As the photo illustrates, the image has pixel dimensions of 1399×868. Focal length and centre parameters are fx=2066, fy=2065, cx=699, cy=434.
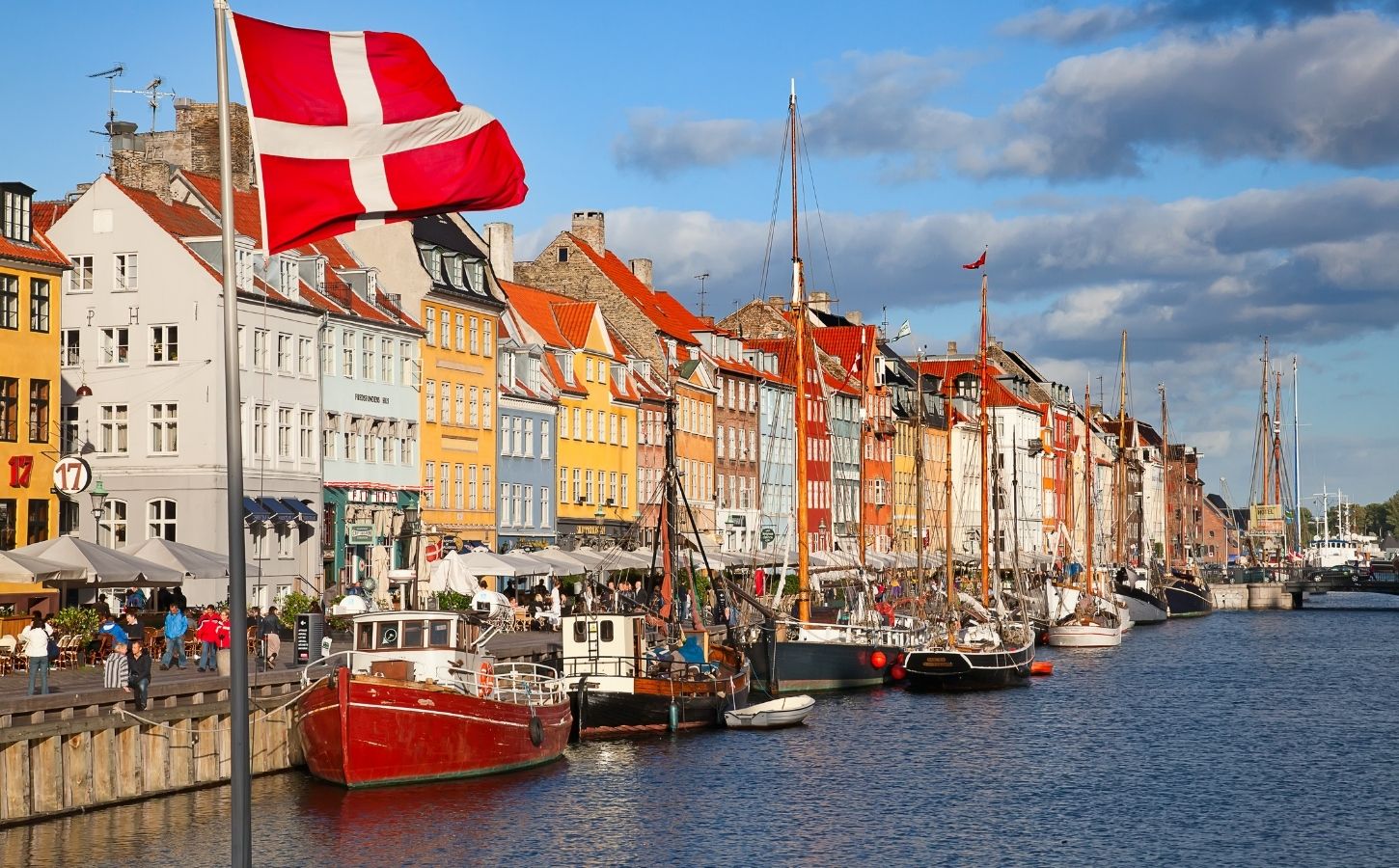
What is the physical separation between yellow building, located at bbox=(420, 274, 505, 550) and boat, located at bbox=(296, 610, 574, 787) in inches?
1464

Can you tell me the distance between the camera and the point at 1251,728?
199 feet

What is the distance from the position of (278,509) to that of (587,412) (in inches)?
1199

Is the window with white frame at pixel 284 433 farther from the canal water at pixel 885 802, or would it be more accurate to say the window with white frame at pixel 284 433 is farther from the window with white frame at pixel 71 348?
the canal water at pixel 885 802

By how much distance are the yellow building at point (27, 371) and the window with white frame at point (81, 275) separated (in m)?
10.5

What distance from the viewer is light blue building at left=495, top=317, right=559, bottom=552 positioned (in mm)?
92250

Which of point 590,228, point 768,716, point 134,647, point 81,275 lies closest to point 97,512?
point 81,275

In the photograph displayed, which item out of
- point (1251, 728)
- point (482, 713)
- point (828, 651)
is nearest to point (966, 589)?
point (828, 651)

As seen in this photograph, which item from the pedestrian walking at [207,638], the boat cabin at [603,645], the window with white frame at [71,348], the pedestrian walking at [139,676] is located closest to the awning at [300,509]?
the window with white frame at [71,348]

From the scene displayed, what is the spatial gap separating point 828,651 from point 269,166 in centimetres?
5514

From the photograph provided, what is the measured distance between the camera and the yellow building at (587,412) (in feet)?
324

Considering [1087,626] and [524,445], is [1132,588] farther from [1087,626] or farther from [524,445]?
[524,445]

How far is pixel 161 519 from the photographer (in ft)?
232

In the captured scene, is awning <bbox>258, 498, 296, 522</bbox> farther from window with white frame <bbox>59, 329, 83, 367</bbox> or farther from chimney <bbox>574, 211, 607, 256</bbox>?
chimney <bbox>574, 211, 607, 256</bbox>

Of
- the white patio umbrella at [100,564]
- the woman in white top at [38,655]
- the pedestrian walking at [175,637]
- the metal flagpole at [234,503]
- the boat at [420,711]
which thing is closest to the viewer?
the metal flagpole at [234,503]
